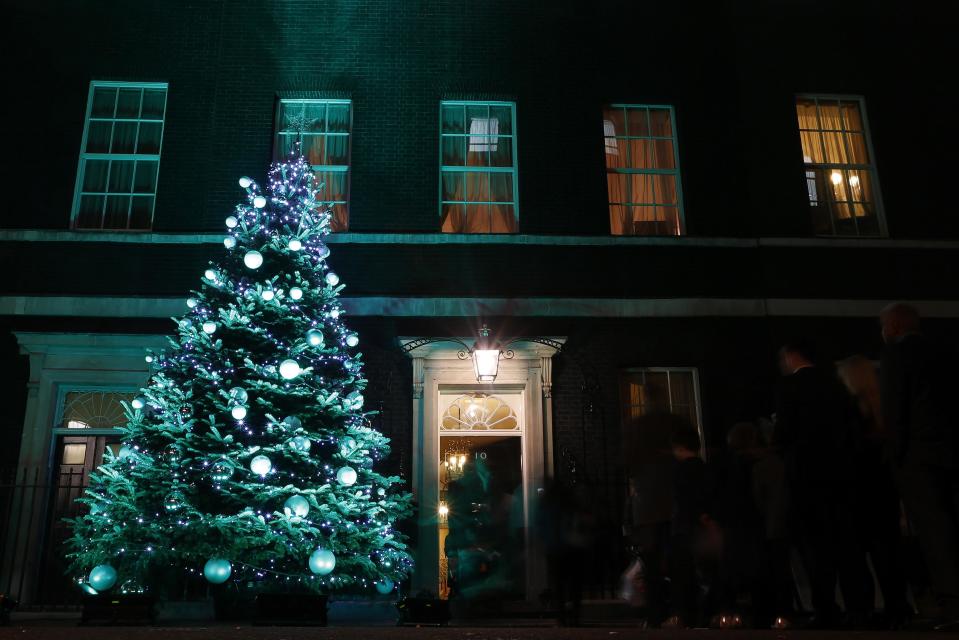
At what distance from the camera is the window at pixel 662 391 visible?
1116cm

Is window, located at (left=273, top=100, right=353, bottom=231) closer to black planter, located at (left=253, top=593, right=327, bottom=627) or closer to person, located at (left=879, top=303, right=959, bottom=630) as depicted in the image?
black planter, located at (left=253, top=593, right=327, bottom=627)

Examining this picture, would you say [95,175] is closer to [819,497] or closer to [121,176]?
[121,176]

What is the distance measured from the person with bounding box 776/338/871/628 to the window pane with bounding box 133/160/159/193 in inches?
392

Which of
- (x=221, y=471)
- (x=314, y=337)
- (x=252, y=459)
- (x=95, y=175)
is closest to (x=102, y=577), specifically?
(x=221, y=471)

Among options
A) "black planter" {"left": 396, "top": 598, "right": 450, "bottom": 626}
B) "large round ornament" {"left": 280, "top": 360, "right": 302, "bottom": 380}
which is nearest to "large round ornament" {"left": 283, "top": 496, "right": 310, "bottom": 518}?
"large round ornament" {"left": 280, "top": 360, "right": 302, "bottom": 380}

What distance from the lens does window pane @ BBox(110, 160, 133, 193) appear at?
11758 millimetres

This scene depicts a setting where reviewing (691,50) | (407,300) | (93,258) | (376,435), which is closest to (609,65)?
(691,50)

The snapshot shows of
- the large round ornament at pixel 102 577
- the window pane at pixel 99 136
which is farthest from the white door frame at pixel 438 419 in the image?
the window pane at pixel 99 136

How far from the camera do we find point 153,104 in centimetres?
1211

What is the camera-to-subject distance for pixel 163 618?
8.83m

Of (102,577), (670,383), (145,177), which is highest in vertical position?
(145,177)

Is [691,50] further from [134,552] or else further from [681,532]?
[134,552]

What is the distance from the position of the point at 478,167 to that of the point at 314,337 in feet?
15.6

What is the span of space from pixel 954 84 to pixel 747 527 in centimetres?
1076
